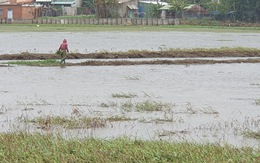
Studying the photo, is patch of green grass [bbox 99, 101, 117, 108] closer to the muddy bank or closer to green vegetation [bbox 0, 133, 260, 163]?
green vegetation [bbox 0, 133, 260, 163]

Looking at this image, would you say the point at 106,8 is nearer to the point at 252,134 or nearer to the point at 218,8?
the point at 218,8

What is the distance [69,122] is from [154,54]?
1970cm

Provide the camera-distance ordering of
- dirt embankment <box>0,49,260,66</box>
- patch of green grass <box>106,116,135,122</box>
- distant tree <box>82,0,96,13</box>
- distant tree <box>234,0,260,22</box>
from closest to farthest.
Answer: patch of green grass <box>106,116,135,122</box>
dirt embankment <box>0,49,260,66</box>
distant tree <box>234,0,260,22</box>
distant tree <box>82,0,96,13</box>

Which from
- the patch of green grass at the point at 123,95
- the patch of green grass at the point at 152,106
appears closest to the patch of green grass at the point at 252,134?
the patch of green grass at the point at 152,106

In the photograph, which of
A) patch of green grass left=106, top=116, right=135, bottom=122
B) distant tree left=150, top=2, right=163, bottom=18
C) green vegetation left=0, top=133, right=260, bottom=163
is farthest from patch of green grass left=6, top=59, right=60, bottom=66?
distant tree left=150, top=2, right=163, bottom=18

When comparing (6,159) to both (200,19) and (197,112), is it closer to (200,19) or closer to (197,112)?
(197,112)

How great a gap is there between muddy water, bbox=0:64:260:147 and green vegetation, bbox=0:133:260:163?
159 centimetres

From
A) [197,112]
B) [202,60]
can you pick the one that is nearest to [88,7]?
[202,60]

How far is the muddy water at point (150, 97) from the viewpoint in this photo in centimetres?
1211

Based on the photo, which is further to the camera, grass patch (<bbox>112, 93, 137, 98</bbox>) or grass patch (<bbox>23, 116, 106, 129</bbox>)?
grass patch (<bbox>112, 93, 137, 98</bbox>)

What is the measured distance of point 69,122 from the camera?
12320mm

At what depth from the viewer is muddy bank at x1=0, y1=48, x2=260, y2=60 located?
29141mm

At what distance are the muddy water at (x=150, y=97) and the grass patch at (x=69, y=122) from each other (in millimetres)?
272

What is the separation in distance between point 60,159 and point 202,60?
68.1 feet
